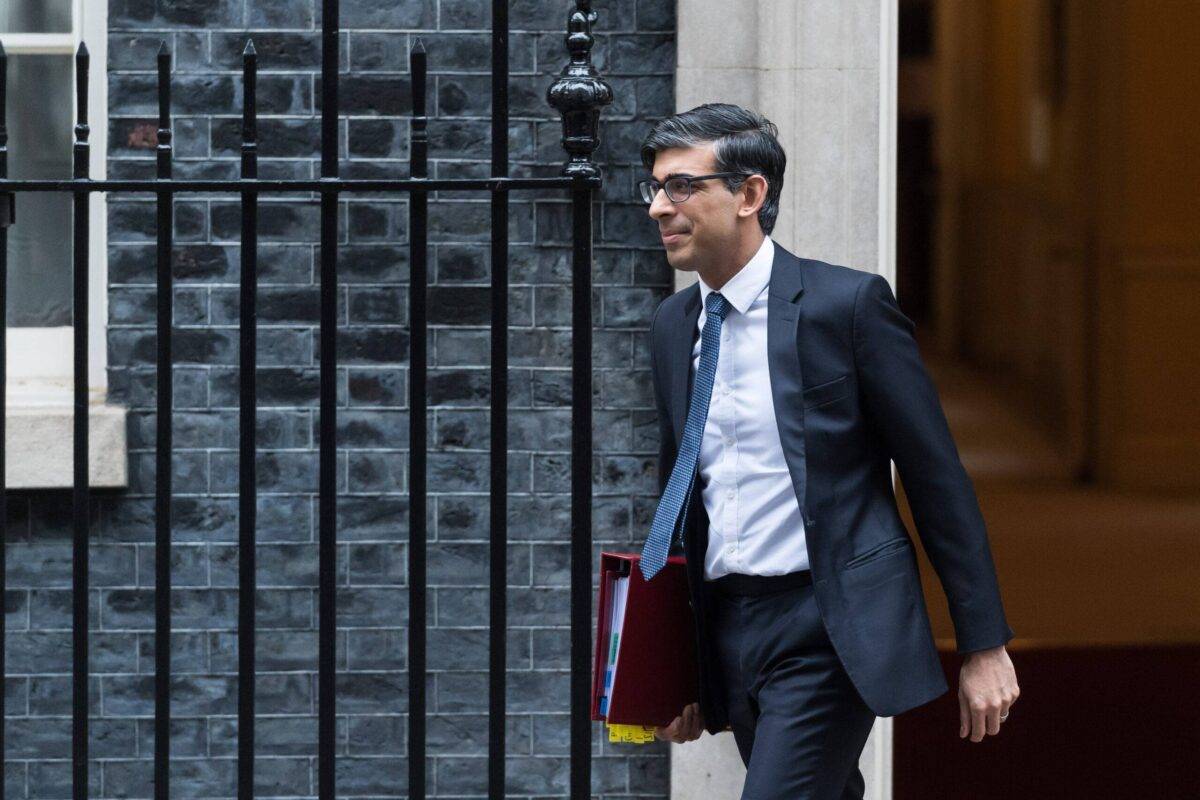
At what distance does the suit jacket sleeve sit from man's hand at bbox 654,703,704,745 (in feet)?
1.92

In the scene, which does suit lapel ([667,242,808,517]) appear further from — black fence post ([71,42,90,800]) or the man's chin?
black fence post ([71,42,90,800])

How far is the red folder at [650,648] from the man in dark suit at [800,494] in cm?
4

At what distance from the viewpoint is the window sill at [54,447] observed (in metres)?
4.66

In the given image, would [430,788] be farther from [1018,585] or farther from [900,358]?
[900,358]

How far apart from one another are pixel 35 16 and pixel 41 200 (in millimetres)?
594

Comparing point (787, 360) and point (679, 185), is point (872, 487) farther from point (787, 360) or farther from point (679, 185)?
point (679, 185)

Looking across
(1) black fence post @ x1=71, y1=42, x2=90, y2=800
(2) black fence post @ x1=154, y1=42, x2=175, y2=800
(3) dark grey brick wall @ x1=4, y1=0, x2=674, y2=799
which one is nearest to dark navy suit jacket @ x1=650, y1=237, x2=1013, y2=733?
(2) black fence post @ x1=154, y1=42, x2=175, y2=800

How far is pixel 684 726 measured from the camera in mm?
3174

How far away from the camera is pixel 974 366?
4.91 meters

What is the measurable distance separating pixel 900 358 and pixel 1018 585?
2283 mm

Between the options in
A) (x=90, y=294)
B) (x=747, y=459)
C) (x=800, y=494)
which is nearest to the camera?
(x=800, y=494)

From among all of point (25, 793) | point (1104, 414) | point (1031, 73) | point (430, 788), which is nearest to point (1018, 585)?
point (1104, 414)

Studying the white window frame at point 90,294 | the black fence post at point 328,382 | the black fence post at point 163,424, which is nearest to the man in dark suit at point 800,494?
the black fence post at point 328,382

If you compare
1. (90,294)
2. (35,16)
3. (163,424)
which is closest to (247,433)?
(163,424)
